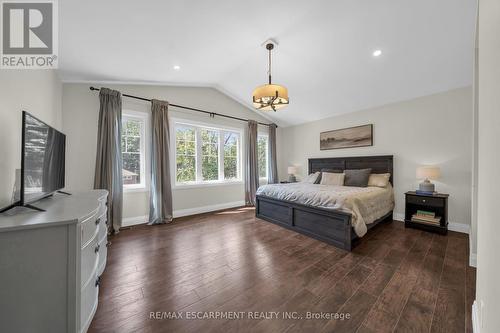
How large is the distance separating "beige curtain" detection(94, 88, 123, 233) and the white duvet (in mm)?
2640

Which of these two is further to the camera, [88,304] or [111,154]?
[111,154]

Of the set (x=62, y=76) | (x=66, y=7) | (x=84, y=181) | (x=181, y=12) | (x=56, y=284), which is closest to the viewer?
(x=56, y=284)

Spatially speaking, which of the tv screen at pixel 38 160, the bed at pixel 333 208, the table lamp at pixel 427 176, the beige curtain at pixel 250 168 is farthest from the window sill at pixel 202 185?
the table lamp at pixel 427 176

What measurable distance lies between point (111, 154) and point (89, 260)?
2.36 meters

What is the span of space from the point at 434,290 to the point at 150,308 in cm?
241

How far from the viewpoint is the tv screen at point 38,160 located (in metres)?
1.25

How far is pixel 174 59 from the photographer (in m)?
2.98

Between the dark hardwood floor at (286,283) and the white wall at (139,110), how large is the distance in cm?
114

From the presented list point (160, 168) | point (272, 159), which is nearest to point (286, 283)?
point (160, 168)

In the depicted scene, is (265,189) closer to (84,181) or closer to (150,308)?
(150,308)

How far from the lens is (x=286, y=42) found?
279 centimetres

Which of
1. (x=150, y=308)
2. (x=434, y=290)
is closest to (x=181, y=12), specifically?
(x=150, y=308)

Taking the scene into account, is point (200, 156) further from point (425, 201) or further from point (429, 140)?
point (429, 140)

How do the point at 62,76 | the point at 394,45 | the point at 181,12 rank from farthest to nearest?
the point at 62,76 < the point at 394,45 < the point at 181,12
